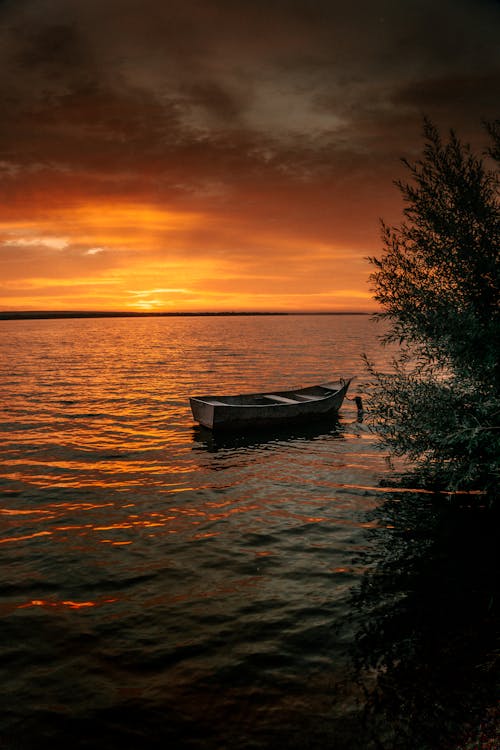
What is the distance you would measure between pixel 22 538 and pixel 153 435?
38.2 ft

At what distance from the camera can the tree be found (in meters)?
12.0

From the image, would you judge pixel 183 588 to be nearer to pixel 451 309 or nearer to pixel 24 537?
pixel 24 537

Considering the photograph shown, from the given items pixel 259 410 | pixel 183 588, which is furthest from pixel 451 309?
pixel 259 410

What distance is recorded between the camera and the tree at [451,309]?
11992mm

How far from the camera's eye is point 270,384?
41.5 metres

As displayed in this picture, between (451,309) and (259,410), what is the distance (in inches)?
508

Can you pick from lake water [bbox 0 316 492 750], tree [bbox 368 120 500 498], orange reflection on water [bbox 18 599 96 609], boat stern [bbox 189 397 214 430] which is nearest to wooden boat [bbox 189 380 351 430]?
boat stern [bbox 189 397 214 430]

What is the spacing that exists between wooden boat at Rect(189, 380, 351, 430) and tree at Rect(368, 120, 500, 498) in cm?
974

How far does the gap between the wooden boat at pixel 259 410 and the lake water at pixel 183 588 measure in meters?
1.29

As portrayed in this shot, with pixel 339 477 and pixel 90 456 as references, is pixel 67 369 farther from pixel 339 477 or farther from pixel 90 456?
pixel 339 477

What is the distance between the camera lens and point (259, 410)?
2369 centimetres

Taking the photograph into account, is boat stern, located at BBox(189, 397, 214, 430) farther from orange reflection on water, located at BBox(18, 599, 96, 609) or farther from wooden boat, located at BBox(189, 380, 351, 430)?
orange reflection on water, located at BBox(18, 599, 96, 609)

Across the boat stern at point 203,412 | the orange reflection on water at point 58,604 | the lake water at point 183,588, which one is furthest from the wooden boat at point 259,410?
the orange reflection on water at point 58,604

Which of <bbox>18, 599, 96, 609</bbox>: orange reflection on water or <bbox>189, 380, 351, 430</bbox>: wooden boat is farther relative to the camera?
<bbox>189, 380, 351, 430</bbox>: wooden boat
